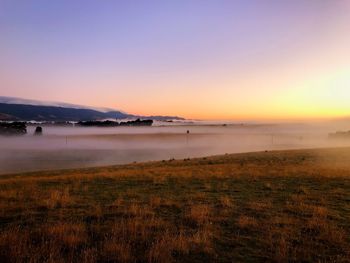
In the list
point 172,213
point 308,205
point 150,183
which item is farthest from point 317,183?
A: point 172,213

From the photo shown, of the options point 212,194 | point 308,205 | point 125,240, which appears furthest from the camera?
point 212,194

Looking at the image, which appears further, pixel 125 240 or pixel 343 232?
pixel 343 232

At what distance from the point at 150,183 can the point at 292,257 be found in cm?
1369

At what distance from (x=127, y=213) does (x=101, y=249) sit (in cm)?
385

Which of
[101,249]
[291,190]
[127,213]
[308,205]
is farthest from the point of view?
[291,190]

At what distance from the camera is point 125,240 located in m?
8.91

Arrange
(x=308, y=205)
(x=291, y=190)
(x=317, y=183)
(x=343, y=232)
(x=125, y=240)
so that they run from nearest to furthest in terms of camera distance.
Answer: (x=125, y=240) → (x=343, y=232) → (x=308, y=205) → (x=291, y=190) → (x=317, y=183)

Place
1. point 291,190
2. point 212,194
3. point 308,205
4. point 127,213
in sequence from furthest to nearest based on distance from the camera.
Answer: point 291,190
point 212,194
point 308,205
point 127,213

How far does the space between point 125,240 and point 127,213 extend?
10.7 feet

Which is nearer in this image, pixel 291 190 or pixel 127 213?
pixel 127 213

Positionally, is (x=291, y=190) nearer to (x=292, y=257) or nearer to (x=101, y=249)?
(x=292, y=257)

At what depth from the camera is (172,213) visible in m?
12.4

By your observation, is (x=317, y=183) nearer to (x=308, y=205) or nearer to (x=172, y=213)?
(x=308, y=205)

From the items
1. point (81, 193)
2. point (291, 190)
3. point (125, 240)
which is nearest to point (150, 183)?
point (81, 193)
